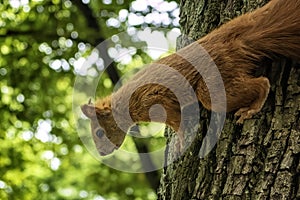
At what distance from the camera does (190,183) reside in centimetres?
158

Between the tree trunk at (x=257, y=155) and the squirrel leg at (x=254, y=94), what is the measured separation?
0.02m

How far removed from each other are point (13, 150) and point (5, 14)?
104 cm

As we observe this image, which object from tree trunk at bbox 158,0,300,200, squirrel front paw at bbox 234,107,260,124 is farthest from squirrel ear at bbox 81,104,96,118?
squirrel front paw at bbox 234,107,260,124

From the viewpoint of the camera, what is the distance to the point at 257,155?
56.1 inches

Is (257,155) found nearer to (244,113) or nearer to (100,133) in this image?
(244,113)

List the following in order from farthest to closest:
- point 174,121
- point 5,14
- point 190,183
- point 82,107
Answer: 1. point 5,14
2. point 82,107
3. point 174,121
4. point 190,183

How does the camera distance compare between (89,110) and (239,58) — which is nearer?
(239,58)

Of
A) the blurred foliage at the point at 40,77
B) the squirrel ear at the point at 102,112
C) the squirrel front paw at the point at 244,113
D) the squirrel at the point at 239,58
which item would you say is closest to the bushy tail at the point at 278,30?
the squirrel at the point at 239,58

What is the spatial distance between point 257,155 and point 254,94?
0.16 m

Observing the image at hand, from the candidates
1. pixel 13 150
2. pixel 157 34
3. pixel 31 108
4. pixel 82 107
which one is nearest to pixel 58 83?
pixel 31 108

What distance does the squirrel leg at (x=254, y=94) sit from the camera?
1.44 meters

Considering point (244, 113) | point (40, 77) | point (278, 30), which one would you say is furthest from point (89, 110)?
point (40, 77)

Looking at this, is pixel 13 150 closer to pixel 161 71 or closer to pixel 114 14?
pixel 114 14

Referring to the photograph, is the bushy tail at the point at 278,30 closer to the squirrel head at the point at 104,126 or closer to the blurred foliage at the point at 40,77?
the squirrel head at the point at 104,126
